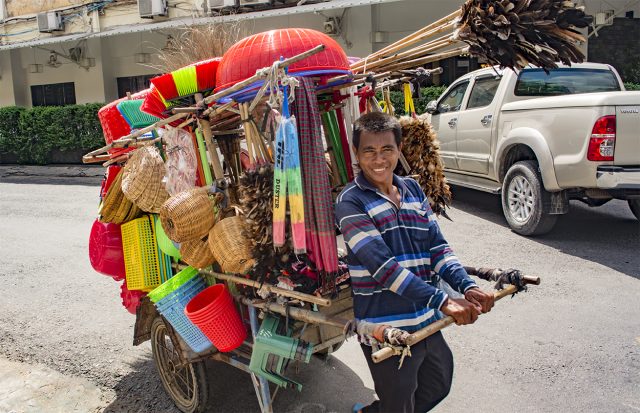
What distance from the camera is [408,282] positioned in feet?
7.38

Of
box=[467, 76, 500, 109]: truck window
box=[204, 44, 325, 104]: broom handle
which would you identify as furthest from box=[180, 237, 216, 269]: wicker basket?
box=[467, 76, 500, 109]: truck window

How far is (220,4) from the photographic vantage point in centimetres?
1346

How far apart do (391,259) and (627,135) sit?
446cm

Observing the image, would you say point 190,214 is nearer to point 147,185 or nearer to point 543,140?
point 147,185

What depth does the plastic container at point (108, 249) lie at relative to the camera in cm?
375

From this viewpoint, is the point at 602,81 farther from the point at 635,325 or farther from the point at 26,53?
the point at 26,53

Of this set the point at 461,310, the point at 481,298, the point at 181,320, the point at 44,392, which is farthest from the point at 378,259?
the point at 44,392

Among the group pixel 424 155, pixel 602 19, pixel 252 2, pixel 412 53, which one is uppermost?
pixel 252 2

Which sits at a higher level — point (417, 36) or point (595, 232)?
point (417, 36)

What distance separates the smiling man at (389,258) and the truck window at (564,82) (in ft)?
17.8

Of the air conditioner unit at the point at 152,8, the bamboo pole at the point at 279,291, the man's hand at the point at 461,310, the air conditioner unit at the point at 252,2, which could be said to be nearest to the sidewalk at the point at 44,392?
the bamboo pole at the point at 279,291

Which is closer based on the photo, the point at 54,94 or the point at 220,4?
the point at 220,4

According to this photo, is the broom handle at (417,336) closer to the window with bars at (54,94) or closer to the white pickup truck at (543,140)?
the white pickup truck at (543,140)

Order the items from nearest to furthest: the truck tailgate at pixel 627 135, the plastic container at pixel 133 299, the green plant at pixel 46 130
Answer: the plastic container at pixel 133 299 < the truck tailgate at pixel 627 135 < the green plant at pixel 46 130
